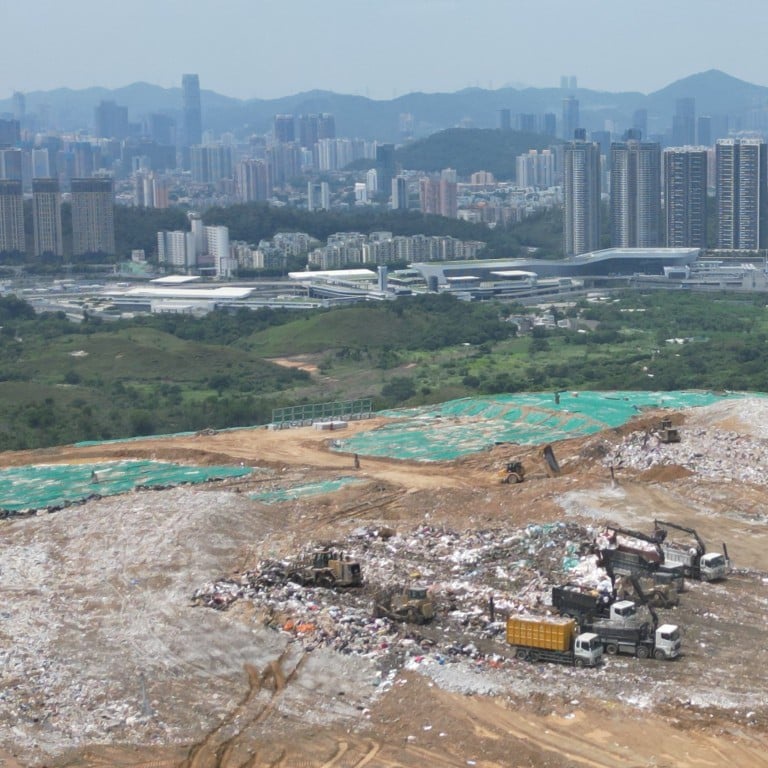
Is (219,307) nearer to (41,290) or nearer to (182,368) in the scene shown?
(41,290)

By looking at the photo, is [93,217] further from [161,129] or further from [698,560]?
[161,129]

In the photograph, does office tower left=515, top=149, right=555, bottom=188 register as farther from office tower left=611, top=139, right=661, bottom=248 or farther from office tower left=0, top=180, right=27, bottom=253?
office tower left=0, top=180, right=27, bottom=253

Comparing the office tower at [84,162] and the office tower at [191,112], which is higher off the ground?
the office tower at [191,112]

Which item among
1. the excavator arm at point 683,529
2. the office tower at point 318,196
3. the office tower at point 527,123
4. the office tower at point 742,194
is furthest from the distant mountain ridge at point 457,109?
the excavator arm at point 683,529

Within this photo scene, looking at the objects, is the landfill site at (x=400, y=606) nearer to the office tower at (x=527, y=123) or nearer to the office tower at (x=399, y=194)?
the office tower at (x=399, y=194)

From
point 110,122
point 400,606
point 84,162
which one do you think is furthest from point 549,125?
point 400,606

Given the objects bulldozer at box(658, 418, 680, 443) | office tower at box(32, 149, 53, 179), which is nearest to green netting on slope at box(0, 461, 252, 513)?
bulldozer at box(658, 418, 680, 443)

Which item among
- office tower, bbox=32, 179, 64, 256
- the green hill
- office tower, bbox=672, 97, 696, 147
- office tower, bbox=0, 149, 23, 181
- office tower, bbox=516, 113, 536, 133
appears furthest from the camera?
office tower, bbox=516, 113, 536, 133
